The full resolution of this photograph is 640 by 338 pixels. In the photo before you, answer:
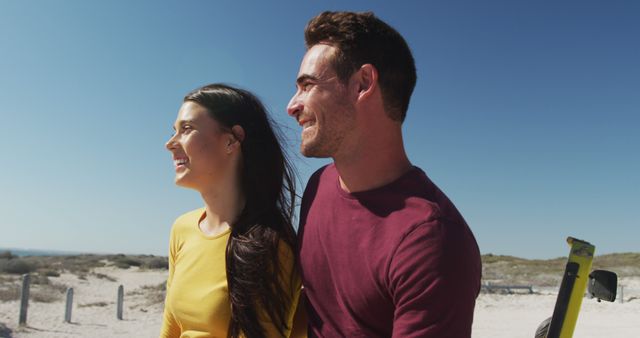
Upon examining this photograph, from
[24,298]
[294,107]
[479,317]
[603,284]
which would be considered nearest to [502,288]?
[479,317]

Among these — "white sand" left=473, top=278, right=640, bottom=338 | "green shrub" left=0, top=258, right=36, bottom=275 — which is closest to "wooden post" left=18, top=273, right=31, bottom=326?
"white sand" left=473, top=278, right=640, bottom=338

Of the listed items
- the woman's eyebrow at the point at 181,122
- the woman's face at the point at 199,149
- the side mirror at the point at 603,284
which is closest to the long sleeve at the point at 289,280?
the woman's face at the point at 199,149

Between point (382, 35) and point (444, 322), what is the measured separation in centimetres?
103

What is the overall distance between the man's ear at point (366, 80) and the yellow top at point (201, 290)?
855mm

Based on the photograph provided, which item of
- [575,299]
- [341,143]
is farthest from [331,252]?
[575,299]

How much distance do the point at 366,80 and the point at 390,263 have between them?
667 mm

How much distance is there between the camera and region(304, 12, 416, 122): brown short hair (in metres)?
1.82

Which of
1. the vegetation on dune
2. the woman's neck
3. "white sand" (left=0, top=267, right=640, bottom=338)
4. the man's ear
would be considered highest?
the man's ear

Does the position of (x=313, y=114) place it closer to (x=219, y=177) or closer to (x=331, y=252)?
(x=331, y=252)

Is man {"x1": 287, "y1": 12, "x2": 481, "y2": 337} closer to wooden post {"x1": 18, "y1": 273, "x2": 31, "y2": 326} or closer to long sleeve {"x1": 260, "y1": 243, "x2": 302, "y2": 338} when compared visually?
long sleeve {"x1": 260, "y1": 243, "x2": 302, "y2": 338}

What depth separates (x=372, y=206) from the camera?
178 cm

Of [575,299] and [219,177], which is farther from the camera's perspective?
[219,177]

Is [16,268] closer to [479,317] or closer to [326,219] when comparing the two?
[479,317]

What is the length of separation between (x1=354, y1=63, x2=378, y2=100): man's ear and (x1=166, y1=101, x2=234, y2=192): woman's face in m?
0.88
